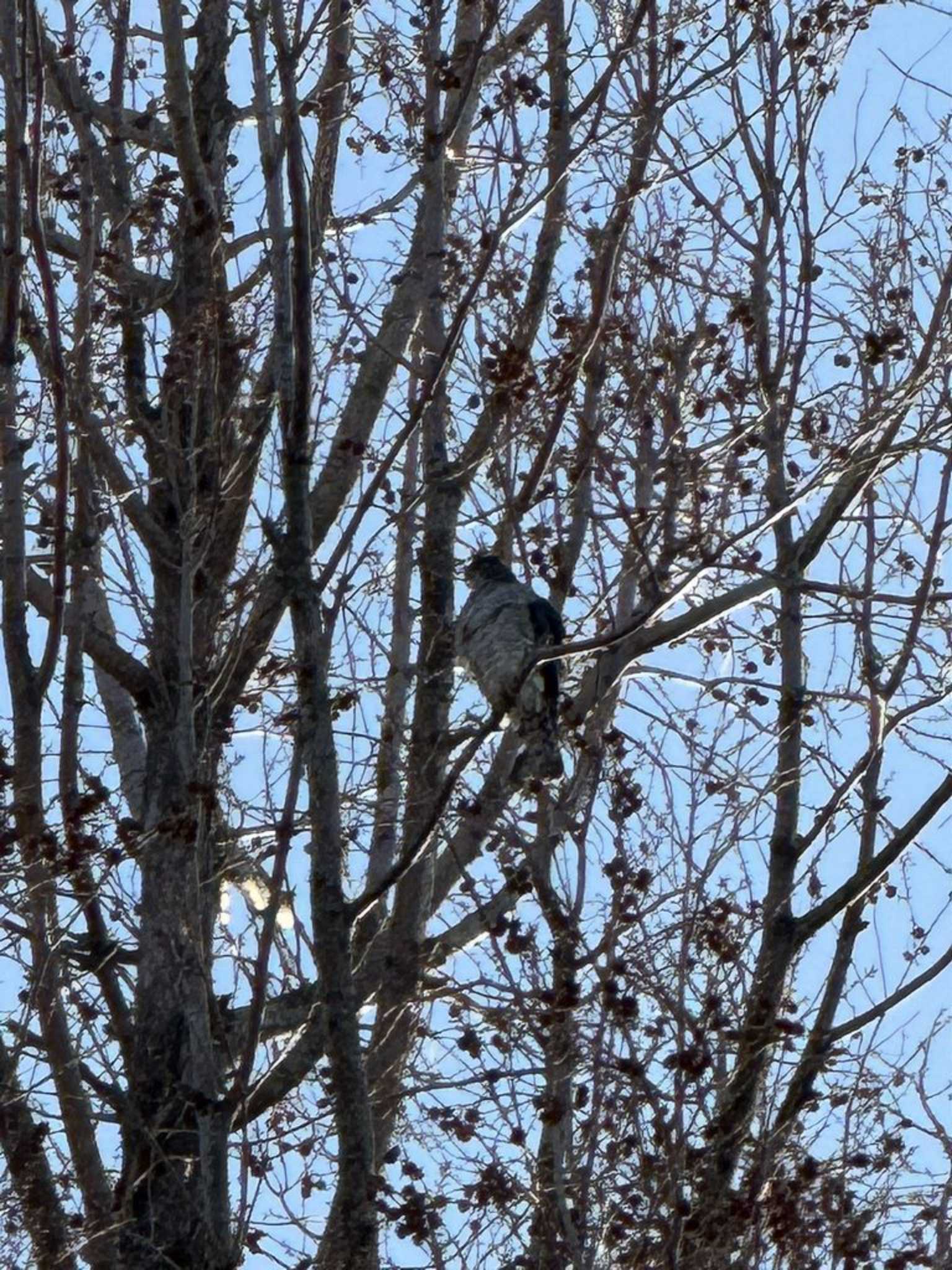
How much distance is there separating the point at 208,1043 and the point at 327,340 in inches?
92.1

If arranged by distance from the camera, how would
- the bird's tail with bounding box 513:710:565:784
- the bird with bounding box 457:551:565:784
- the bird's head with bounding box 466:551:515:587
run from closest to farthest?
the bird's tail with bounding box 513:710:565:784
the bird with bounding box 457:551:565:784
the bird's head with bounding box 466:551:515:587

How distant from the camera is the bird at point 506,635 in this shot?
6.77 m

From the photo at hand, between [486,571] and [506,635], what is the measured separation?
42cm

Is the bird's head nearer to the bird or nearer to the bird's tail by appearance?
the bird

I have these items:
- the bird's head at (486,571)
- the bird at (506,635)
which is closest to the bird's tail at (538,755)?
the bird at (506,635)

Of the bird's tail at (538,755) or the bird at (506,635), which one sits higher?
the bird at (506,635)

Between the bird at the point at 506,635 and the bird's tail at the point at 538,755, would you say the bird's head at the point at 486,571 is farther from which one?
the bird's tail at the point at 538,755

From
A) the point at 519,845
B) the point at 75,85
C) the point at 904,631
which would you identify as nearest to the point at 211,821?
the point at 519,845

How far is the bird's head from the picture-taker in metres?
7.79

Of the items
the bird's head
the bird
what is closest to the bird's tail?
the bird

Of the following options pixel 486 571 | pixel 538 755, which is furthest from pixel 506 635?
pixel 538 755

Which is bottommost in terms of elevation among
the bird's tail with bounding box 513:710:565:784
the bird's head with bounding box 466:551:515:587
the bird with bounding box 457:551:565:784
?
the bird's tail with bounding box 513:710:565:784

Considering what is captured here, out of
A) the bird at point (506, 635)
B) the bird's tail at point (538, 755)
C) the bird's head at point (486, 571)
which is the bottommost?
the bird's tail at point (538, 755)

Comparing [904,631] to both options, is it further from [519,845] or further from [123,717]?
[123,717]
